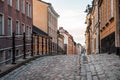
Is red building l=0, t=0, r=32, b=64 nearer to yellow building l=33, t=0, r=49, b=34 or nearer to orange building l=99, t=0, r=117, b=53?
orange building l=99, t=0, r=117, b=53

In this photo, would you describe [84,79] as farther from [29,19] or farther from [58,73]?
[29,19]

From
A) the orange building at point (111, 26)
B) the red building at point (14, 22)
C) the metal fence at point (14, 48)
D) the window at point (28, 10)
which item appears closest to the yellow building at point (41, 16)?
the red building at point (14, 22)

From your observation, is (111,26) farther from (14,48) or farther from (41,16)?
(41,16)

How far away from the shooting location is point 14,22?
3581 cm

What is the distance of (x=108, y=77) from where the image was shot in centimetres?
1170

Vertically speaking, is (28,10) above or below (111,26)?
above

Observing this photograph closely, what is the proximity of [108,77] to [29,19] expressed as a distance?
114 ft

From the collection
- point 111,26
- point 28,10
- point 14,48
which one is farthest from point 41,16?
point 14,48

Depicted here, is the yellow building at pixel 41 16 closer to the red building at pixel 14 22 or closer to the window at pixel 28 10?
the red building at pixel 14 22

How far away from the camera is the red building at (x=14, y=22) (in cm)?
3004

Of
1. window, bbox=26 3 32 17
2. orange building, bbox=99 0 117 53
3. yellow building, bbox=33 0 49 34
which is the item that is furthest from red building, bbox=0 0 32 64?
yellow building, bbox=33 0 49 34

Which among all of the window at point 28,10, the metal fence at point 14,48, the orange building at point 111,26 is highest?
the window at point 28,10

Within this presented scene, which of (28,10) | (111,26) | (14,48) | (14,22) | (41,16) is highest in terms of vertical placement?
Result: (41,16)

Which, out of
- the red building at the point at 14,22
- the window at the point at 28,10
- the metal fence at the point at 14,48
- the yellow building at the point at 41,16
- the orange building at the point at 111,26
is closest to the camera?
the metal fence at the point at 14,48
